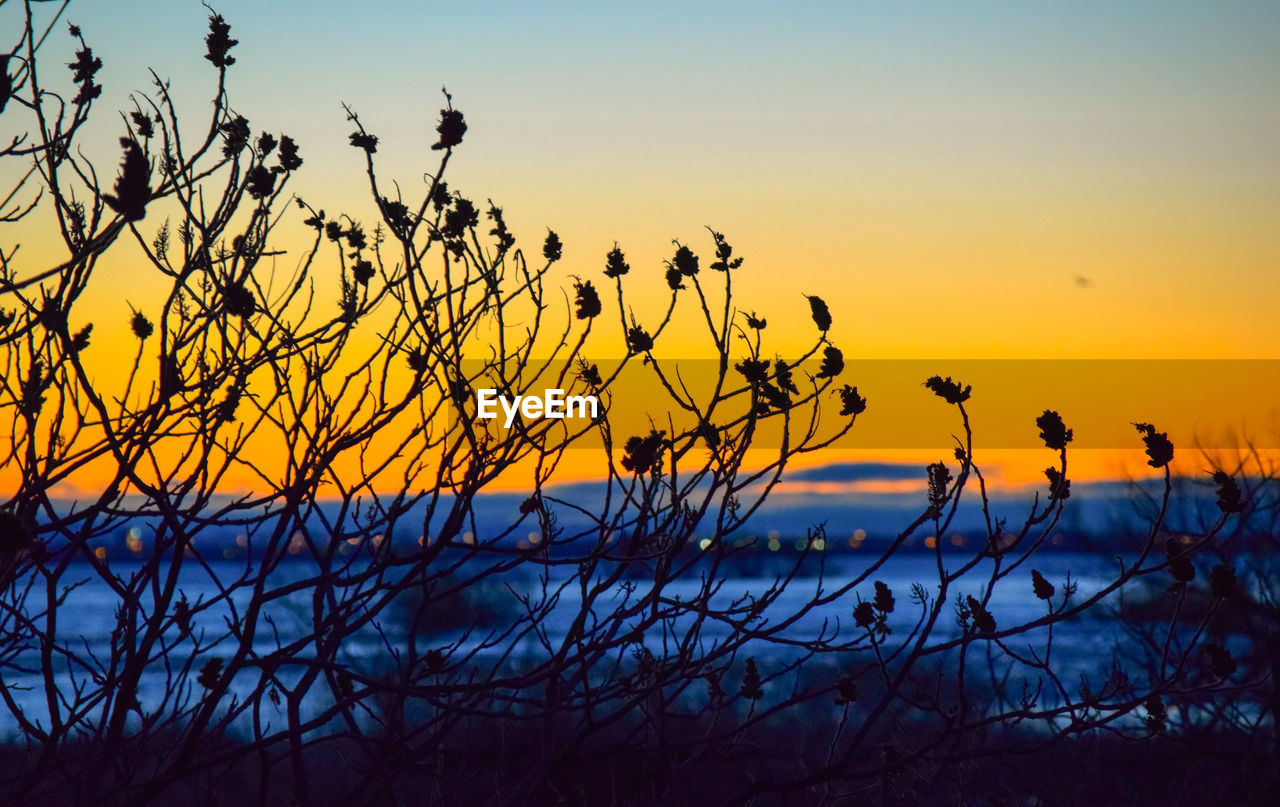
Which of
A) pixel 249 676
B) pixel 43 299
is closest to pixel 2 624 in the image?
pixel 43 299

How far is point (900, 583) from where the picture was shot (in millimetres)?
31688

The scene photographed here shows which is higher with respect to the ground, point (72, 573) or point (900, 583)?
point (72, 573)

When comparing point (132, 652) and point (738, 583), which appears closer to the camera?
point (132, 652)

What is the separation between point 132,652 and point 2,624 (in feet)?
2.53

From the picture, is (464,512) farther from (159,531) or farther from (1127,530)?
(1127,530)

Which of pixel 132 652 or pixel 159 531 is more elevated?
pixel 159 531

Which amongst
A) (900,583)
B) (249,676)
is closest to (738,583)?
(900,583)

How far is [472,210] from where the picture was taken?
3.44m

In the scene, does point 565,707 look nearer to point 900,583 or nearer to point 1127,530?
Result: point 1127,530

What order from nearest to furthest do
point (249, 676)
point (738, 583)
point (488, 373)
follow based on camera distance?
point (488, 373) < point (249, 676) < point (738, 583)

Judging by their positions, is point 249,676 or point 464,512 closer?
point 464,512

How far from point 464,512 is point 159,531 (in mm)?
756

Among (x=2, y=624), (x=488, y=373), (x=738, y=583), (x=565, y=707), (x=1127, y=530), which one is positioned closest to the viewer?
(x=565, y=707)

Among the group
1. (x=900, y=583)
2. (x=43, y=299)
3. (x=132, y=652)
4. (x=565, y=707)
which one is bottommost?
(x=900, y=583)
